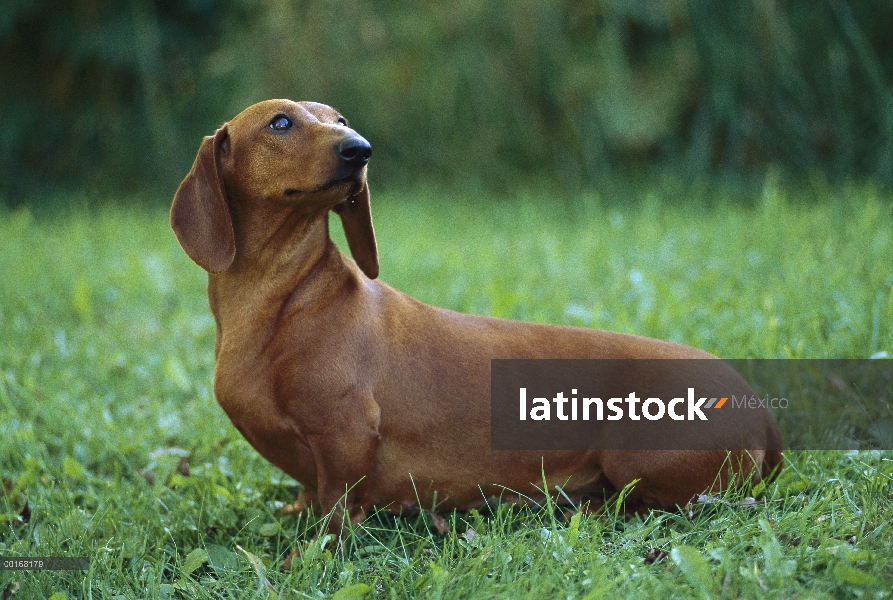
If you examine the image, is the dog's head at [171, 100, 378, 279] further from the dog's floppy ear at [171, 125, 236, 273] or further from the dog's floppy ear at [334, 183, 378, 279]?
the dog's floppy ear at [334, 183, 378, 279]

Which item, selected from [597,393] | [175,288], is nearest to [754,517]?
[597,393]

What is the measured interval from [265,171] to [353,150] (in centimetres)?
27

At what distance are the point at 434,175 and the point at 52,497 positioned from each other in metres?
5.59

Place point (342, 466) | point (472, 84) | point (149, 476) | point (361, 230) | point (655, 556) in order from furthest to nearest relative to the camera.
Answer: point (472, 84) < point (149, 476) < point (361, 230) < point (342, 466) < point (655, 556)

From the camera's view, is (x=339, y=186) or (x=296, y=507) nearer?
(x=339, y=186)

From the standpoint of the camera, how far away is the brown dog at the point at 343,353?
2.18 m

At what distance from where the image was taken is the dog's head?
6.92 ft

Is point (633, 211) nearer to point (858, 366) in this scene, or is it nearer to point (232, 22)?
point (858, 366)

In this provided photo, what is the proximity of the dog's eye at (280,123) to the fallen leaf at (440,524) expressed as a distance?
43.1 inches

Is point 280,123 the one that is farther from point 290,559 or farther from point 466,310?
point 466,310

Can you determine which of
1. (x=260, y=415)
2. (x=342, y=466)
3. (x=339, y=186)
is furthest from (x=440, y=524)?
(x=339, y=186)

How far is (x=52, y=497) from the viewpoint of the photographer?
2648mm

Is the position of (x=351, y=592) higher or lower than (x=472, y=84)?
lower

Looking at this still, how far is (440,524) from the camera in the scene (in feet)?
7.75
